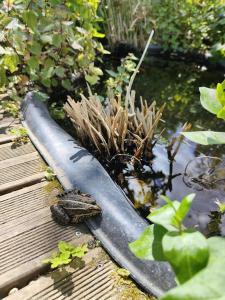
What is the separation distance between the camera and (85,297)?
4.34ft

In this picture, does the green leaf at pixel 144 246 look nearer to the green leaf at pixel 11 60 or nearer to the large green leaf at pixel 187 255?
the large green leaf at pixel 187 255

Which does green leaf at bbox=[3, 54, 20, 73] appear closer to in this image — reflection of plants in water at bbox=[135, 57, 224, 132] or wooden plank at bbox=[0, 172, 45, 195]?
wooden plank at bbox=[0, 172, 45, 195]

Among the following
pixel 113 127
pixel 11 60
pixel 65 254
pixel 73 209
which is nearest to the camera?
pixel 65 254

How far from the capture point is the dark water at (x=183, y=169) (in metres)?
2.22

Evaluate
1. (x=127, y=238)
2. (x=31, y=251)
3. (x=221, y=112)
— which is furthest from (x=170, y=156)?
(x=221, y=112)

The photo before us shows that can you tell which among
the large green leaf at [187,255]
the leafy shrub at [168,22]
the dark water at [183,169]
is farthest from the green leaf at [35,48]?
the leafy shrub at [168,22]

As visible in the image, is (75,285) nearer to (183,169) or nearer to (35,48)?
(183,169)

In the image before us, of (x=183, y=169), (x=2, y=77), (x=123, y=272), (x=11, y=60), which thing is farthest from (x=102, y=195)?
(x=2, y=77)

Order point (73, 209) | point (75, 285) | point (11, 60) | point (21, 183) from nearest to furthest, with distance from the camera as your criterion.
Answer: point (75, 285) < point (73, 209) < point (21, 183) < point (11, 60)

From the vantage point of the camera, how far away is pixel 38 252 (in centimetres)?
153

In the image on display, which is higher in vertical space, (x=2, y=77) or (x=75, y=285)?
(x=2, y=77)

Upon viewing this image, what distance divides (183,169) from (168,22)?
3.77 m

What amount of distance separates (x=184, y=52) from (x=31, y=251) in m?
4.89

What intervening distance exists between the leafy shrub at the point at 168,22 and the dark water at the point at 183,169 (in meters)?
1.13
